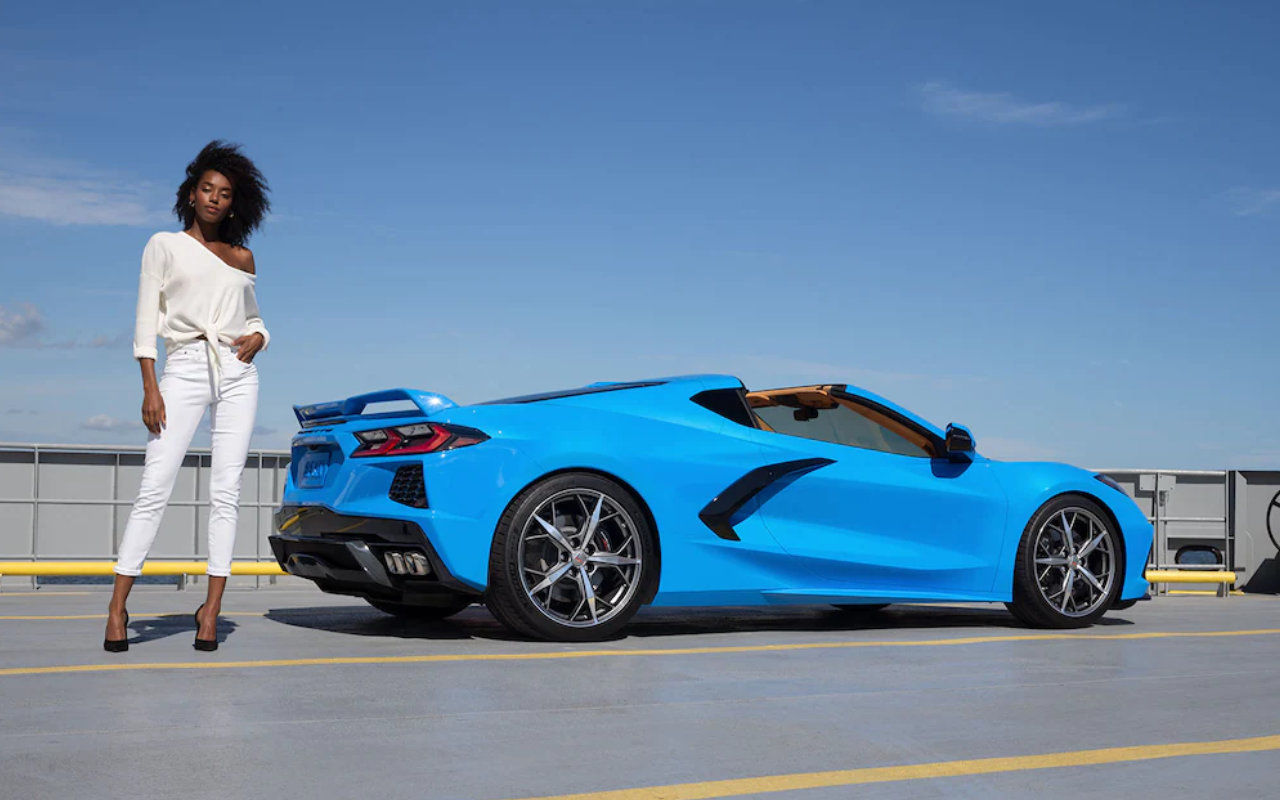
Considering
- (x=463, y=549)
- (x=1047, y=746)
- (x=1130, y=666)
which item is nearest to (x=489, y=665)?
(x=463, y=549)

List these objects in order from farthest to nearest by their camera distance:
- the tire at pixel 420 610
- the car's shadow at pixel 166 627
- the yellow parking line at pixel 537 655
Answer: the tire at pixel 420 610 → the car's shadow at pixel 166 627 → the yellow parking line at pixel 537 655

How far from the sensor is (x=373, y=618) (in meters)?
7.70

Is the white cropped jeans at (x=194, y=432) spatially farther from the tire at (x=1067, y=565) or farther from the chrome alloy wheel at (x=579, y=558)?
the tire at (x=1067, y=565)

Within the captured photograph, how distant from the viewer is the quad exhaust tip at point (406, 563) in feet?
20.4

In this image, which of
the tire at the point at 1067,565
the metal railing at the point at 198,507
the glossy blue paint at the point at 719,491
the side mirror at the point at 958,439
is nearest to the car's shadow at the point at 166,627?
the glossy blue paint at the point at 719,491

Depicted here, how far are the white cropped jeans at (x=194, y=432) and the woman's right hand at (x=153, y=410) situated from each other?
43 mm

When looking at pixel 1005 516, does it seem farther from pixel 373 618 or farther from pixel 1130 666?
pixel 373 618

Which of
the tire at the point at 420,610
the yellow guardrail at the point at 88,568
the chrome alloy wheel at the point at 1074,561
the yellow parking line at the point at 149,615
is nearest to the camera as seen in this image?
the yellow parking line at the point at 149,615

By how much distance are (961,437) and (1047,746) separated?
3.61m

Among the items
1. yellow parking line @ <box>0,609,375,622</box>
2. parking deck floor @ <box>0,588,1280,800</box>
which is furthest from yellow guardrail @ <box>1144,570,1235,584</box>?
yellow parking line @ <box>0,609,375,622</box>

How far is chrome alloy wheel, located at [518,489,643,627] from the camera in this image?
6363mm

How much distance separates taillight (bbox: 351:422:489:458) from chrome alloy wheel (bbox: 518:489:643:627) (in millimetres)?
480

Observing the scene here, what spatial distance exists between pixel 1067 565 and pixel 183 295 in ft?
16.8

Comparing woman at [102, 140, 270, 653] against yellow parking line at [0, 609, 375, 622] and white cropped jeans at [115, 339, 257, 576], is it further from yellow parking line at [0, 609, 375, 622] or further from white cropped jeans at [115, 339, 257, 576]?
yellow parking line at [0, 609, 375, 622]
